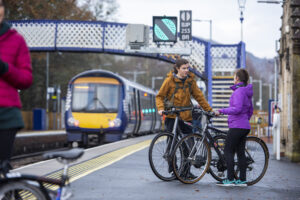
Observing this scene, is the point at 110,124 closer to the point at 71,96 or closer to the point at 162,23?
the point at 71,96

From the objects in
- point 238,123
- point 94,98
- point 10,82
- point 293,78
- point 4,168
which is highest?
point 293,78

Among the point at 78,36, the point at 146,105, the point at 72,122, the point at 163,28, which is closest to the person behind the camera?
the point at 72,122

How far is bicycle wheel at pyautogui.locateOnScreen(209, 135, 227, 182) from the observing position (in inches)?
322

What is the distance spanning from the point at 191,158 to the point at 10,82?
437 centimetres

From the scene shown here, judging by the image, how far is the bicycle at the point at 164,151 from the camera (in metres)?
7.86

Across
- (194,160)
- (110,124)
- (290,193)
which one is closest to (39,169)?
(194,160)

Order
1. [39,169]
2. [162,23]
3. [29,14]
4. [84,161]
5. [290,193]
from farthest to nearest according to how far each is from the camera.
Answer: [29,14], [162,23], [84,161], [39,169], [290,193]

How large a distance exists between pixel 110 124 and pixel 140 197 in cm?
1488

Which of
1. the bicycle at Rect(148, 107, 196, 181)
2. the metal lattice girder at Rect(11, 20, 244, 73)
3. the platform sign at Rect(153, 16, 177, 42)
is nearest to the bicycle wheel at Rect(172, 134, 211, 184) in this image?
the bicycle at Rect(148, 107, 196, 181)

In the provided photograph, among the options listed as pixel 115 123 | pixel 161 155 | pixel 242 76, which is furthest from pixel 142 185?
pixel 115 123

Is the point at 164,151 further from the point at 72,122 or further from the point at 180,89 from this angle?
the point at 72,122

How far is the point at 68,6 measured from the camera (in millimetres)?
33062

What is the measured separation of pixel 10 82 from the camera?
3943mm

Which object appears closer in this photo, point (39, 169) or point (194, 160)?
point (194, 160)
